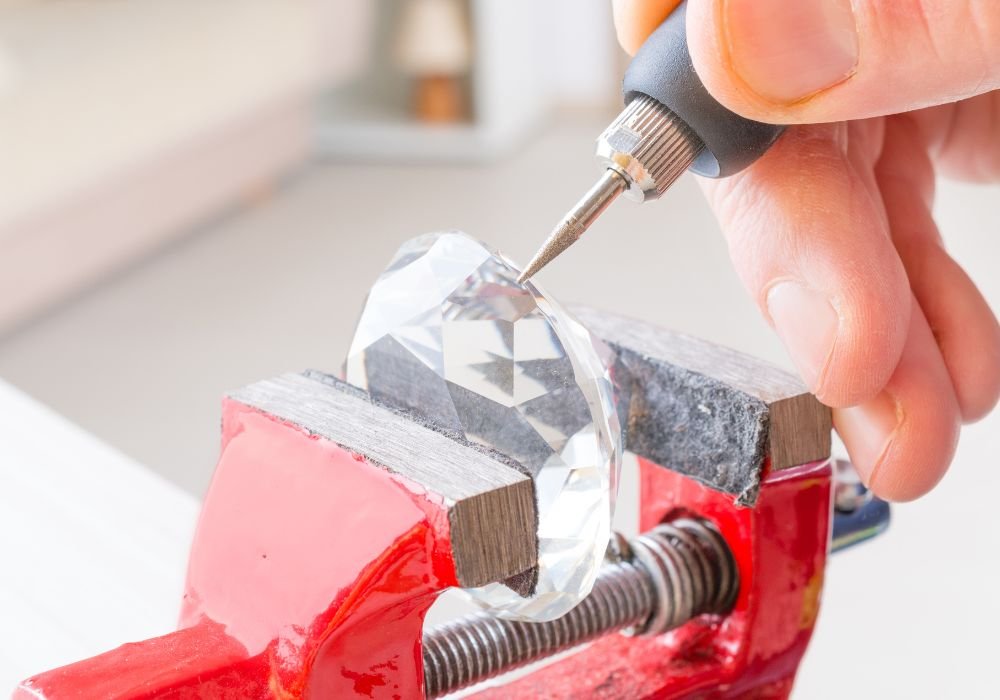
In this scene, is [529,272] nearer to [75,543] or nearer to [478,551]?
[478,551]

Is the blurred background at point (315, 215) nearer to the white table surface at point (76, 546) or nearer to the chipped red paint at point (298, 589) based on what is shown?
the white table surface at point (76, 546)

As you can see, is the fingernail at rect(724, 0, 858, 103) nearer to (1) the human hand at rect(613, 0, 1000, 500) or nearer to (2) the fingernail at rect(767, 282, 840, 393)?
(1) the human hand at rect(613, 0, 1000, 500)

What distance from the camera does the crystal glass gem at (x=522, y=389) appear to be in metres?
0.45

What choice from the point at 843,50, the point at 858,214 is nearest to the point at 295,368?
the point at 858,214

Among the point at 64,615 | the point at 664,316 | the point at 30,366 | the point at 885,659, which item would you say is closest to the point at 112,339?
the point at 30,366

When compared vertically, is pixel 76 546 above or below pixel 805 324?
below

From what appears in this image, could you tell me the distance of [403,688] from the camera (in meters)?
0.43

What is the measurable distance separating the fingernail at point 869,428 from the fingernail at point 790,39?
16 centimetres

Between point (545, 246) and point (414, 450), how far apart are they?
125 millimetres

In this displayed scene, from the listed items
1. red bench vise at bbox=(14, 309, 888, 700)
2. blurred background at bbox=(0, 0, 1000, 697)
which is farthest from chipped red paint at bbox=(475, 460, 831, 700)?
blurred background at bbox=(0, 0, 1000, 697)

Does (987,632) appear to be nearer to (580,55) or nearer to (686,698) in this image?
Answer: (686,698)

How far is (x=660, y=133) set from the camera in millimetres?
501

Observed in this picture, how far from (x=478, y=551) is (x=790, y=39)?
0.23 metres

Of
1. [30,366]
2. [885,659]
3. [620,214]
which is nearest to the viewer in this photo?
[885,659]
